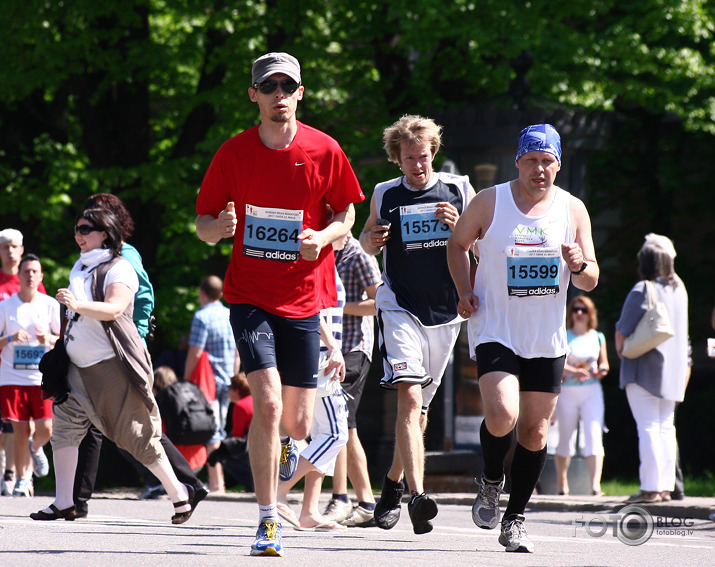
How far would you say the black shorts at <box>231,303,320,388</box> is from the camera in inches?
246

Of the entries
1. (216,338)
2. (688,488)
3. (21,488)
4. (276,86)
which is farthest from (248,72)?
(276,86)

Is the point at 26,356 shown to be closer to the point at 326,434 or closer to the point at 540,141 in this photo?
the point at 326,434

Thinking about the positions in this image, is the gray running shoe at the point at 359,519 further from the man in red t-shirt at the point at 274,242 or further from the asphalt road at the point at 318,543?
the man in red t-shirt at the point at 274,242

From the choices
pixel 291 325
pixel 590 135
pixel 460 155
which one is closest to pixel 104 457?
pixel 460 155

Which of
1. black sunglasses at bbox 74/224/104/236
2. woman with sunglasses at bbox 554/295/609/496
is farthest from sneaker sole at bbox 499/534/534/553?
woman with sunglasses at bbox 554/295/609/496

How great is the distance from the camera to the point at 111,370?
314 inches

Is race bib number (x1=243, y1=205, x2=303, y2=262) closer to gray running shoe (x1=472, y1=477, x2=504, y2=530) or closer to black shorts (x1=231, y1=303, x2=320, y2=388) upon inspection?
black shorts (x1=231, y1=303, x2=320, y2=388)

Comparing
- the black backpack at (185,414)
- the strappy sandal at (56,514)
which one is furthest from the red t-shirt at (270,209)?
the black backpack at (185,414)

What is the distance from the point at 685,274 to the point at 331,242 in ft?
45.8

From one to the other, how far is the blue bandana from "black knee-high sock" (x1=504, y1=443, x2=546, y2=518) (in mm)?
1509

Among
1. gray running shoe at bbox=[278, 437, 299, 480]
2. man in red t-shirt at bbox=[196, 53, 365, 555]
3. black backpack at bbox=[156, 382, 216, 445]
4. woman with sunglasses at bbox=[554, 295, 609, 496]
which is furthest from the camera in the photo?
woman with sunglasses at bbox=[554, 295, 609, 496]

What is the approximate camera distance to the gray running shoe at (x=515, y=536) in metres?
6.70

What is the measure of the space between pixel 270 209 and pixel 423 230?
153cm

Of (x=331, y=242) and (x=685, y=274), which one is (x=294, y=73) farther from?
(x=685, y=274)
